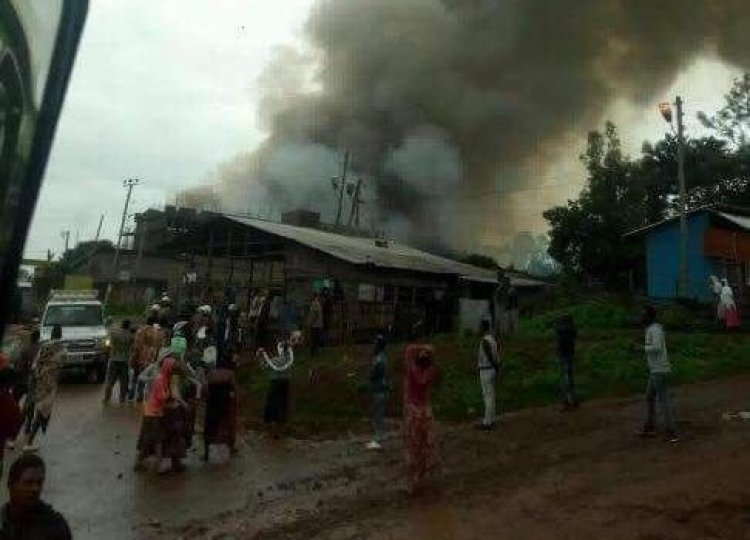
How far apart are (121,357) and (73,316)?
5.21 m

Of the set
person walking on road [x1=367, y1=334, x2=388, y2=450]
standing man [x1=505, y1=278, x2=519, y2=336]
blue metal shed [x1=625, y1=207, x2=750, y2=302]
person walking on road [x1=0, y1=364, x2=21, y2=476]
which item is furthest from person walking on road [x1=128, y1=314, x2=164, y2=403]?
blue metal shed [x1=625, y1=207, x2=750, y2=302]

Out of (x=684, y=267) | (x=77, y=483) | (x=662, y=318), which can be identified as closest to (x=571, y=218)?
(x=684, y=267)

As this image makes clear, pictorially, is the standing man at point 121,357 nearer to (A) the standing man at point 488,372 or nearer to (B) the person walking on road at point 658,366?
(A) the standing man at point 488,372

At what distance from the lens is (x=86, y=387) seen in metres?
16.2

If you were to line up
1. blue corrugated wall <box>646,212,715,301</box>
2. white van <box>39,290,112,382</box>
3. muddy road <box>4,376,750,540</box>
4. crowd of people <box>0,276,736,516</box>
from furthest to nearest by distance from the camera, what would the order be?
blue corrugated wall <box>646,212,715,301</box> < white van <box>39,290,112,382</box> < crowd of people <box>0,276,736,516</box> < muddy road <box>4,376,750,540</box>

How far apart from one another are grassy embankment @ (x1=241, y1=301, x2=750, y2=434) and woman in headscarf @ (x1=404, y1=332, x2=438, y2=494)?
3.68m

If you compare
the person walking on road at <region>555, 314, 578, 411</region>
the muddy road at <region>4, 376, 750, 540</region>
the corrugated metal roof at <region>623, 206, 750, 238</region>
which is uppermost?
the corrugated metal roof at <region>623, 206, 750, 238</region>

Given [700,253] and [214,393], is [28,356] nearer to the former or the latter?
[214,393]

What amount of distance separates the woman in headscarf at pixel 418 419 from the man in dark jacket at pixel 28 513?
4480 mm

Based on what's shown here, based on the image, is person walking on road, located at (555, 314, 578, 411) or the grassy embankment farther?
the grassy embankment

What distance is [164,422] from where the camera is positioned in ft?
27.7

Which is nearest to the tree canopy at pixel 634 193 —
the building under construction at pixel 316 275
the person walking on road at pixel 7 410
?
the building under construction at pixel 316 275

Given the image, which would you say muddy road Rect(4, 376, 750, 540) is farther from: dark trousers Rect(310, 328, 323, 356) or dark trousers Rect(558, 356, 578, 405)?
dark trousers Rect(310, 328, 323, 356)

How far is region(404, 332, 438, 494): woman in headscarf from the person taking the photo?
7.43 m
